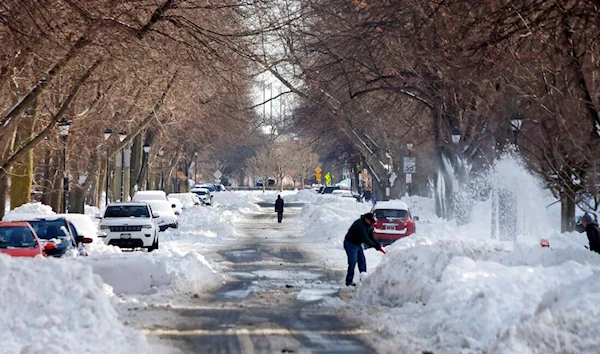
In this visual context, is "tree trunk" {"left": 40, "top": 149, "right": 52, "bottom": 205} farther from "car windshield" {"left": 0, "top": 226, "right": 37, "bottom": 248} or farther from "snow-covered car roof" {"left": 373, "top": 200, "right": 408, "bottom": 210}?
"car windshield" {"left": 0, "top": 226, "right": 37, "bottom": 248}

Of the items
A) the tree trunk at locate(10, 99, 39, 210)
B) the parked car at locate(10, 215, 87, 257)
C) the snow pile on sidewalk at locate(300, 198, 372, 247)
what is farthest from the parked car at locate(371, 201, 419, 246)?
the parked car at locate(10, 215, 87, 257)

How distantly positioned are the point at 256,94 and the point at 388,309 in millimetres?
39365

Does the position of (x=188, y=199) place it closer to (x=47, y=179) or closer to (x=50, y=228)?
(x=47, y=179)

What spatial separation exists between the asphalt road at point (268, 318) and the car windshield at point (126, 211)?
812 cm

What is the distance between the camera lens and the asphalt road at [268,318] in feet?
43.1

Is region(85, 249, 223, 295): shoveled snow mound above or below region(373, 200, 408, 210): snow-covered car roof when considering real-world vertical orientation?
below

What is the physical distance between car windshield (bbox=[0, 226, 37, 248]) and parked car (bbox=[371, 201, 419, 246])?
16367mm

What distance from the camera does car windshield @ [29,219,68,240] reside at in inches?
966

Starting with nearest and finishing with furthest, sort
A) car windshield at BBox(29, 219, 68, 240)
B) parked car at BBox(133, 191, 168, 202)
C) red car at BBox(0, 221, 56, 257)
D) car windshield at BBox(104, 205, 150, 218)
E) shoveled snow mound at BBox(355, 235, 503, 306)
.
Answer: shoveled snow mound at BBox(355, 235, 503, 306) → red car at BBox(0, 221, 56, 257) → car windshield at BBox(29, 219, 68, 240) → car windshield at BBox(104, 205, 150, 218) → parked car at BBox(133, 191, 168, 202)

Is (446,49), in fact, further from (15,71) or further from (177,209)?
(177,209)

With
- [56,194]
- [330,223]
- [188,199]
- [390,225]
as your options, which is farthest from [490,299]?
[188,199]

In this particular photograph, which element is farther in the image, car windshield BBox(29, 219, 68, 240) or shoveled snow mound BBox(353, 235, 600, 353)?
car windshield BBox(29, 219, 68, 240)

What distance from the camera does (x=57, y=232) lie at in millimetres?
24656

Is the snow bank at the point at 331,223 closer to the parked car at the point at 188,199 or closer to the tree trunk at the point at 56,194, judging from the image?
the tree trunk at the point at 56,194
